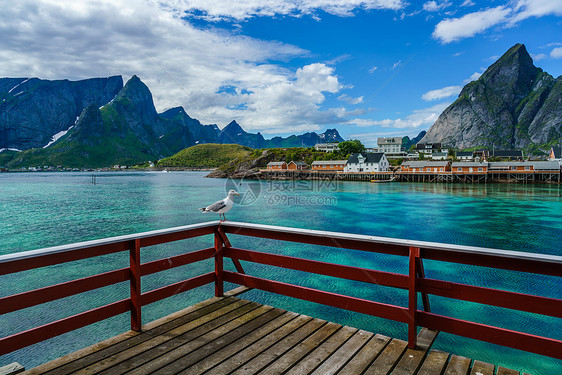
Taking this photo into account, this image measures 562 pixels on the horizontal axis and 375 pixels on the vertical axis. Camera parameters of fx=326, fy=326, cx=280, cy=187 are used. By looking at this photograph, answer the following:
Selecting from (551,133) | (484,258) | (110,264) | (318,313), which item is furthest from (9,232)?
(551,133)

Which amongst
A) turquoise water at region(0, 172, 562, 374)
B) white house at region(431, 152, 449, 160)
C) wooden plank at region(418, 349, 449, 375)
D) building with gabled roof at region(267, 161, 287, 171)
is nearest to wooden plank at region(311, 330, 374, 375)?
wooden plank at region(418, 349, 449, 375)

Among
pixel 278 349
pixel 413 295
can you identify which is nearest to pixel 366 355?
pixel 413 295

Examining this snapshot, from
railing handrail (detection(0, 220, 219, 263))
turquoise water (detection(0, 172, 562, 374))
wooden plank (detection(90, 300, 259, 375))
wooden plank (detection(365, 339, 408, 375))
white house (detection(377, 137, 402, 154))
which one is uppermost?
white house (detection(377, 137, 402, 154))

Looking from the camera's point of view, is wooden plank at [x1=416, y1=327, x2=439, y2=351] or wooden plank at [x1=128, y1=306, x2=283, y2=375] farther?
wooden plank at [x1=416, y1=327, x2=439, y2=351]

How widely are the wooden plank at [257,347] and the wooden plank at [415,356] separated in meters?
1.30

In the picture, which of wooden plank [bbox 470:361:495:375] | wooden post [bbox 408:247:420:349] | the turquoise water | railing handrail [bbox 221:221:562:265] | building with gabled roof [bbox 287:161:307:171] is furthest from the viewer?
building with gabled roof [bbox 287:161:307:171]

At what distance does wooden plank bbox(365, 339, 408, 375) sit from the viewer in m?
3.22

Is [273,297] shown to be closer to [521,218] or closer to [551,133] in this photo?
[521,218]

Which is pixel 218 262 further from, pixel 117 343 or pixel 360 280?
pixel 360 280

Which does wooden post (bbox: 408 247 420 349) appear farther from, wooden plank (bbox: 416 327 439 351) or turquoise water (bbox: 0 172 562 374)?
turquoise water (bbox: 0 172 562 374)

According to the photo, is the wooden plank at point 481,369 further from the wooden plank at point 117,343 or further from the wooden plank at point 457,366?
the wooden plank at point 117,343

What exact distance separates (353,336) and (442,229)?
2492 centimetres

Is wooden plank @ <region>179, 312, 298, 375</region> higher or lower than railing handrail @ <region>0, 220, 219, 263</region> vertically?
lower

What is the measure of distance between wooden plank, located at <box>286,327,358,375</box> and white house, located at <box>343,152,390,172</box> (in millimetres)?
99607
